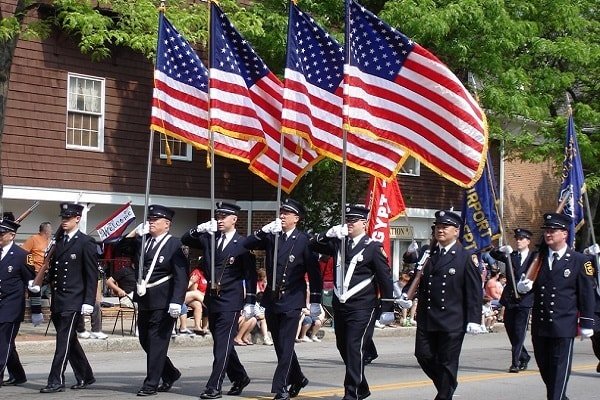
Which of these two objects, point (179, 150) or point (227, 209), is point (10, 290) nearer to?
point (227, 209)

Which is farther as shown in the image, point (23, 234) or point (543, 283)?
point (23, 234)

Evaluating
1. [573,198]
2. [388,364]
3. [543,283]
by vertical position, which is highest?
[573,198]

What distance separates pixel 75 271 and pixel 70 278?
91 mm

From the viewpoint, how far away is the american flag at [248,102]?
1303cm

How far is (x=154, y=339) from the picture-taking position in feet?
39.8

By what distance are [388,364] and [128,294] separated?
5.79 meters

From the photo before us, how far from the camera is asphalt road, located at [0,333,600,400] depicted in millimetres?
12797

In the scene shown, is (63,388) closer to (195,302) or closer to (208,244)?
(208,244)

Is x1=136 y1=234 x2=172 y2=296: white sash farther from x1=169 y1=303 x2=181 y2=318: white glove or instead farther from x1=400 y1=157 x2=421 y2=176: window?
x1=400 y1=157 x2=421 y2=176: window

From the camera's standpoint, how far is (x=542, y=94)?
28.5 metres

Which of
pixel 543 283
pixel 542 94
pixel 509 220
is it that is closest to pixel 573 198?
pixel 543 283

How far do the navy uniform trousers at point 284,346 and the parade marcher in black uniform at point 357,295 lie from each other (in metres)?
0.50

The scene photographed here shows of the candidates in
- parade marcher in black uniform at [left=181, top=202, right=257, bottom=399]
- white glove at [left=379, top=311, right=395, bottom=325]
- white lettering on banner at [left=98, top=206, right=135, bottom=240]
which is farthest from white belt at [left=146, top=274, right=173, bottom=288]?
white lettering on banner at [left=98, top=206, right=135, bottom=240]

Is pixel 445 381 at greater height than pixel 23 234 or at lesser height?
lesser
